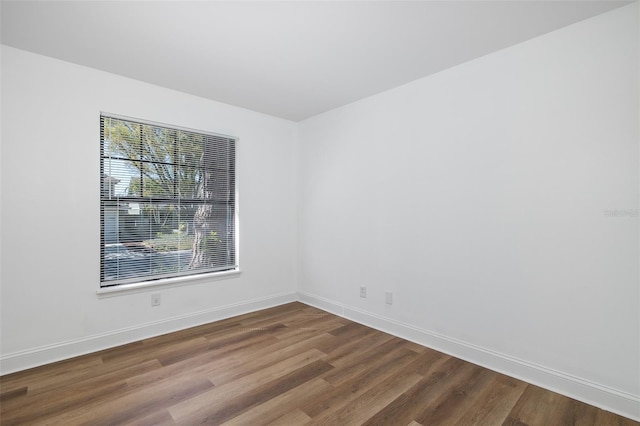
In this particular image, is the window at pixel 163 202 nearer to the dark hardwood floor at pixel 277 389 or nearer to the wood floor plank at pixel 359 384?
the dark hardwood floor at pixel 277 389

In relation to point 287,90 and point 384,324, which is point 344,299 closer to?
point 384,324

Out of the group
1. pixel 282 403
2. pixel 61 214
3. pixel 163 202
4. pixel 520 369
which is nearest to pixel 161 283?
pixel 163 202

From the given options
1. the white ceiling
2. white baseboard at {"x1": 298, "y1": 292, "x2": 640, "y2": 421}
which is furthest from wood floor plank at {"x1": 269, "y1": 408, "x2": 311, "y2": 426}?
the white ceiling

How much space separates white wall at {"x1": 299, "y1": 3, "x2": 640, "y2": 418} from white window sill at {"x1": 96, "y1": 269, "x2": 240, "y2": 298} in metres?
1.57

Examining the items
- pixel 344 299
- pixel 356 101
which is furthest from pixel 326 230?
pixel 356 101

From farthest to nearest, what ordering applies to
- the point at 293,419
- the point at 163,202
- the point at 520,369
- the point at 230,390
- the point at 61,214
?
the point at 163,202 → the point at 61,214 → the point at 520,369 → the point at 230,390 → the point at 293,419

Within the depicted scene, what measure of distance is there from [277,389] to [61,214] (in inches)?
91.0

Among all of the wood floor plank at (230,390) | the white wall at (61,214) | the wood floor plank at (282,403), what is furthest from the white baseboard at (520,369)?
the white wall at (61,214)

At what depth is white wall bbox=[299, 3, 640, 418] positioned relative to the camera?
1929 millimetres

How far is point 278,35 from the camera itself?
222 cm

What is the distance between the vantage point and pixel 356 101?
3.52 m

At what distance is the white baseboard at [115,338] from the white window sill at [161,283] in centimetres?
35

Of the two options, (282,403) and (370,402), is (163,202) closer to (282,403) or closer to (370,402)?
(282,403)

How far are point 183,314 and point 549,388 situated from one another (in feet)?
10.8
